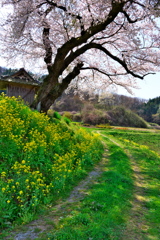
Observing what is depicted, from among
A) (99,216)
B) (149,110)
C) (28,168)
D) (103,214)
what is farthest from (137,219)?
(149,110)

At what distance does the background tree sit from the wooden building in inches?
156

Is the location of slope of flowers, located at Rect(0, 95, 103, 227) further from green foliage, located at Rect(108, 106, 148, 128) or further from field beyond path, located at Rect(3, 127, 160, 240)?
green foliage, located at Rect(108, 106, 148, 128)

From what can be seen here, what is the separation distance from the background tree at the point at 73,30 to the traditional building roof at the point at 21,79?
3.83 metres

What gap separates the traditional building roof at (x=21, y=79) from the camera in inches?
699

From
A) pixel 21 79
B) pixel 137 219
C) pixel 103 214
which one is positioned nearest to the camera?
pixel 103 214

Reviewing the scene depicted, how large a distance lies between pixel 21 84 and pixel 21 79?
591mm

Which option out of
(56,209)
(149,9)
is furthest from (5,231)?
(149,9)

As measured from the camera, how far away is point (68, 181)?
6.61 metres

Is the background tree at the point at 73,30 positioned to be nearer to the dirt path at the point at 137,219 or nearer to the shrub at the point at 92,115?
the dirt path at the point at 137,219

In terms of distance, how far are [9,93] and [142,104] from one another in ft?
203

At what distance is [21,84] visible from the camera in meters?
18.7

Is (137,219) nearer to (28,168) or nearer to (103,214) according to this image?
(103,214)

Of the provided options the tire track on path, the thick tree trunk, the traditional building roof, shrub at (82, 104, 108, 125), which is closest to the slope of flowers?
the tire track on path

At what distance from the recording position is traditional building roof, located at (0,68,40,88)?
1777 centimetres
